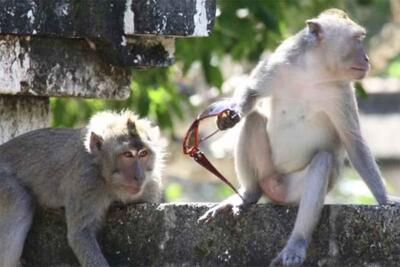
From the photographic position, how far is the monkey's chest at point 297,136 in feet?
25.7

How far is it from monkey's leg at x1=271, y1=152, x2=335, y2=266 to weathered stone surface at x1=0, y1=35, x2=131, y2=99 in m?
1.19

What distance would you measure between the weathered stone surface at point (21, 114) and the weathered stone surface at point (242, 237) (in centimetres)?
88

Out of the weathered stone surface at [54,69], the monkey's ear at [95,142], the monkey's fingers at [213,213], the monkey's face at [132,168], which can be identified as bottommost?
the monkey's fingers at [213,213]

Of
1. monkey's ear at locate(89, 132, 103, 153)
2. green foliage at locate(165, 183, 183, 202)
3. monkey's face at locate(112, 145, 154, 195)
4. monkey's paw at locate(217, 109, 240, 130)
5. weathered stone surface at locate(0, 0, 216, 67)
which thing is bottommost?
green foliage at locate(165, 183, 183, 202)

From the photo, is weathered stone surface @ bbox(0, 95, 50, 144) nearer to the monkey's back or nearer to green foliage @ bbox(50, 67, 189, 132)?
the monkey's back

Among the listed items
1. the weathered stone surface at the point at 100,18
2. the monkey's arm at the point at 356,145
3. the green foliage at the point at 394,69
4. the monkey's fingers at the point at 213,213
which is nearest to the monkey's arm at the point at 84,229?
the monkey's fingers at the point at 213,213

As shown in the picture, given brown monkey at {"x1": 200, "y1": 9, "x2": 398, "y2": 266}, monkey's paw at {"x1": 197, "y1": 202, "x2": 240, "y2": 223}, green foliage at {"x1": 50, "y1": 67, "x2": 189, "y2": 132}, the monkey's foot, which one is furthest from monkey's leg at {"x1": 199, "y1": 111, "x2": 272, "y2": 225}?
green foliage at {"x1": 50, "y1": 67, "x2": 189, "y2": 132}

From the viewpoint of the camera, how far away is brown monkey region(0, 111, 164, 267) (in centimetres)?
745

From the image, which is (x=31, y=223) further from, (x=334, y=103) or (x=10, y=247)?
(x=334, y=103)

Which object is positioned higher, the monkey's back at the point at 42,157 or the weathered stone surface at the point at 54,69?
the weathered stone surface at the point at 54,69

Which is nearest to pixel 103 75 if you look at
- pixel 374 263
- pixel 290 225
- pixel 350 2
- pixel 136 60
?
pixel 136 60

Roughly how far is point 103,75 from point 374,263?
188 cm

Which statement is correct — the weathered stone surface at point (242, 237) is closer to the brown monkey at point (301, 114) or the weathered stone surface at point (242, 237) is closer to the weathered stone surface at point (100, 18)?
the brown monkey at point (301, 114)

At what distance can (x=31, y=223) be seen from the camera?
757cm
